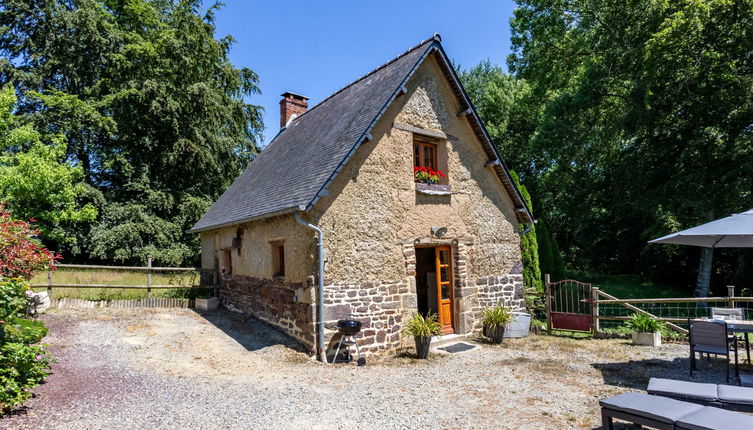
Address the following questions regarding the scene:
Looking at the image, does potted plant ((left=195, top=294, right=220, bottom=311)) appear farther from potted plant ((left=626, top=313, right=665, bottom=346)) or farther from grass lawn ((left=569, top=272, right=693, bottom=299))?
grass lawn ((left=569, top=272, right=693, bottom=299))

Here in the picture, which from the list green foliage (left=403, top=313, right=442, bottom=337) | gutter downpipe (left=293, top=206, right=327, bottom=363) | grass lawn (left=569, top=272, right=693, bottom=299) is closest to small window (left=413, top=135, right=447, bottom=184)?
gutter downpipe (left=293, top=206, right=327, bottom=363)

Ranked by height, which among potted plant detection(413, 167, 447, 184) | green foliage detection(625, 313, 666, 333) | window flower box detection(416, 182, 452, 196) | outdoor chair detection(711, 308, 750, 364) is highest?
potted plant detection(413, 167, 447, 184)

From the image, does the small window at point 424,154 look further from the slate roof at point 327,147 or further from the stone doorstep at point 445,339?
the stone doorstep at point 445,339

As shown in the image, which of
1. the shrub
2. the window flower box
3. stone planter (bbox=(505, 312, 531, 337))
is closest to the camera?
the shrub

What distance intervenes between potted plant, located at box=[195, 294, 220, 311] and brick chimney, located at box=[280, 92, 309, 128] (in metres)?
7.66

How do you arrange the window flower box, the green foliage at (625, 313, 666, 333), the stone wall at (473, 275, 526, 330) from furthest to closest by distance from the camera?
1. the stone wall at (473, 275, 526, 330)
2. the window flower box
3. the green foliage at (625, 313, 666, 333)

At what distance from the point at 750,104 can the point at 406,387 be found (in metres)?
14.3

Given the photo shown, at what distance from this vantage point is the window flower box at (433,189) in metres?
9.55

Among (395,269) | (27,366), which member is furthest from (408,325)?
(27,366)

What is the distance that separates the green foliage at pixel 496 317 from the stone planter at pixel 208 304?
8166 millimetres

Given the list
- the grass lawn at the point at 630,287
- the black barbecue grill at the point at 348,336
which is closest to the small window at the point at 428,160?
the black barbecue grill at the point at 348,336

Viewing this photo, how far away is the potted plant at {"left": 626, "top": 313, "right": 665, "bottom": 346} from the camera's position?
9.00m

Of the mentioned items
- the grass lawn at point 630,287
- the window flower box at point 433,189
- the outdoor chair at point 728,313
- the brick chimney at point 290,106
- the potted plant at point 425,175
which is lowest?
the grass lawn at point 630,287

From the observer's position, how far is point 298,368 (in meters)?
7.43
